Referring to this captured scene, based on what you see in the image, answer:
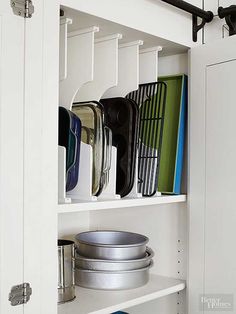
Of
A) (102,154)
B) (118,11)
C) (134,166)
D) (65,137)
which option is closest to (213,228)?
(134,166)

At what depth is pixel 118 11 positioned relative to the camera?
116 centimetres

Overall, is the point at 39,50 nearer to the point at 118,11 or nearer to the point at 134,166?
the point at 118,11

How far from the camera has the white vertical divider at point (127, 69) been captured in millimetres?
1328

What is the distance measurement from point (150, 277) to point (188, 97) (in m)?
0.60

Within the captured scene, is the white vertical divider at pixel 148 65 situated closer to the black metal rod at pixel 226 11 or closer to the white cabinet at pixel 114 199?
the white cabinet at pixel 114 199

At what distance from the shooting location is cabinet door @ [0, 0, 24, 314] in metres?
0.92

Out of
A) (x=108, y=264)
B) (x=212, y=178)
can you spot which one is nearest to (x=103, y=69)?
(x=212, y=178)

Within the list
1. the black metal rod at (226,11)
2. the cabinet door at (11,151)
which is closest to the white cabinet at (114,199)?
the cabinet door at (11,151)

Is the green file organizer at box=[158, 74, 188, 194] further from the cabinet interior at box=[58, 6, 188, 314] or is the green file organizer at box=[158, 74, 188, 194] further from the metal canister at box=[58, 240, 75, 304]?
the metal canister at box=[58, 240, 75, 304]

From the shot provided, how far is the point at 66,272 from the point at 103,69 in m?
0.58

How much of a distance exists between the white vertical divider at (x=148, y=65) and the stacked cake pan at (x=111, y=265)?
0.51 metres

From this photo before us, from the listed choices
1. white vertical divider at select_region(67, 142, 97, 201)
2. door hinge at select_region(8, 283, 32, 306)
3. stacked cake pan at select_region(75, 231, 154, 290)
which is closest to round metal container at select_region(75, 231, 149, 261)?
stacked cake pan at select_region(75, 231, 154, 290)

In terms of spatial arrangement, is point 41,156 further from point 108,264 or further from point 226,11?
point 226,11

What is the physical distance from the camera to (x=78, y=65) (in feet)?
3.96
